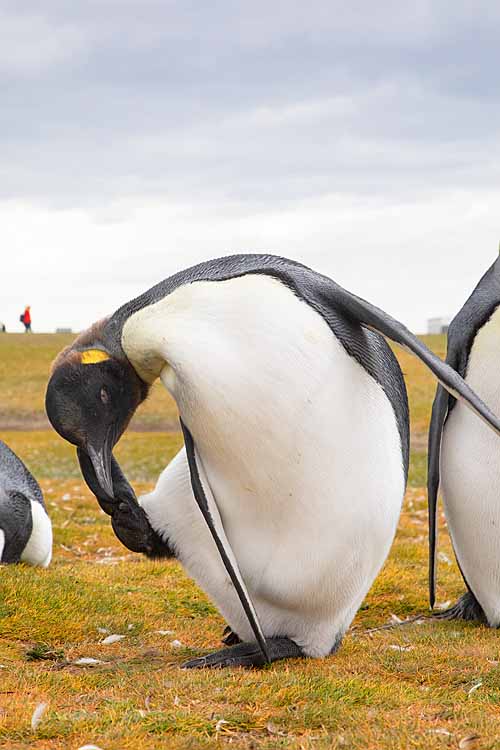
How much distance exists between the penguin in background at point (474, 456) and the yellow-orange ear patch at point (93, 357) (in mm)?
1912

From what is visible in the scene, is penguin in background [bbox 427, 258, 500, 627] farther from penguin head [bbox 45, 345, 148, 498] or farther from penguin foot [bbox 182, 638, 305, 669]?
penguin head [bbox 45, 345, 148, 498]

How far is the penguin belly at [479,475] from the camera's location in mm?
5336

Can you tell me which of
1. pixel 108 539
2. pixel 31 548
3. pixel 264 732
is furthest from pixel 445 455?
pixel 108 539

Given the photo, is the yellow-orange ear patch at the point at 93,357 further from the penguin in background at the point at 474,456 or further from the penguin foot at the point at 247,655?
the penguin in background at the point at 474,456

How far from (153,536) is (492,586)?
80.6 inches

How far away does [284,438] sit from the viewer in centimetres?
415

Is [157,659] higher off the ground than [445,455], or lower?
lower

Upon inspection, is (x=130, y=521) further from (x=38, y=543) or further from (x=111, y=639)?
(x=38, y=543)

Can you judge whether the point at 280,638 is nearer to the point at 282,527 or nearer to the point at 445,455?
the point at 282,527

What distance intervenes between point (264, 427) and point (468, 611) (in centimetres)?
242

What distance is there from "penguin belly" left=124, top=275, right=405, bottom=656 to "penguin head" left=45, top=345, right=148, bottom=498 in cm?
26

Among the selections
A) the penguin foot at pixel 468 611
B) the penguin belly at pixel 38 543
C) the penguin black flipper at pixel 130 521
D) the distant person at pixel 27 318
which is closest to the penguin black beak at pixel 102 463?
the penguin black flipper at pixel 130 521

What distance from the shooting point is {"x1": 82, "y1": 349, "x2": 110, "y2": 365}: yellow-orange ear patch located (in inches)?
173

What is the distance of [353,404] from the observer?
168 inches
